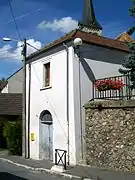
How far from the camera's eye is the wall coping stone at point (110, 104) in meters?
13.7

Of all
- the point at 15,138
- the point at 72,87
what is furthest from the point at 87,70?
the point at 15,138

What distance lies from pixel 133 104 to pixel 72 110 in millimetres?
3885

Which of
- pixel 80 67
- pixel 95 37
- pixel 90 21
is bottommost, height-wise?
pixel 80 67

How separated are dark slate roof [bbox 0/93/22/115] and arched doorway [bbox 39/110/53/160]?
7180 millimetres

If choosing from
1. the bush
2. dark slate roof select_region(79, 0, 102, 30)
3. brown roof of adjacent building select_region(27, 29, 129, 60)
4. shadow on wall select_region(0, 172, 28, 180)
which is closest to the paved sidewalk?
shadow on wall select_region(0, 172, 28, 180)

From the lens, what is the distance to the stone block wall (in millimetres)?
13595

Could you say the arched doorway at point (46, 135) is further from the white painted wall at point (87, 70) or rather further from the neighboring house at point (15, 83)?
the neighboring house at point (15, 83)

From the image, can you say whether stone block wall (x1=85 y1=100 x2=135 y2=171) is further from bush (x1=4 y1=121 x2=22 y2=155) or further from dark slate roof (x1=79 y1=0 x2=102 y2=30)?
dark slate roof (x1=79 y1=0 x2=102 y2=30)

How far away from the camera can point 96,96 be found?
17.0 meters

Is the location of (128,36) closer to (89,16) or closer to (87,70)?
(87,70)

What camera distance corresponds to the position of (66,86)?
1703 cm

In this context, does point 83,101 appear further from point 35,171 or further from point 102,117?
point 35,171

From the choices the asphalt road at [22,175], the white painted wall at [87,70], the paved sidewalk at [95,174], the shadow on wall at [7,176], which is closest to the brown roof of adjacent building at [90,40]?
the white painted wall at [87,70]

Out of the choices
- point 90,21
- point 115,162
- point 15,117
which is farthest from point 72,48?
point 90,21
